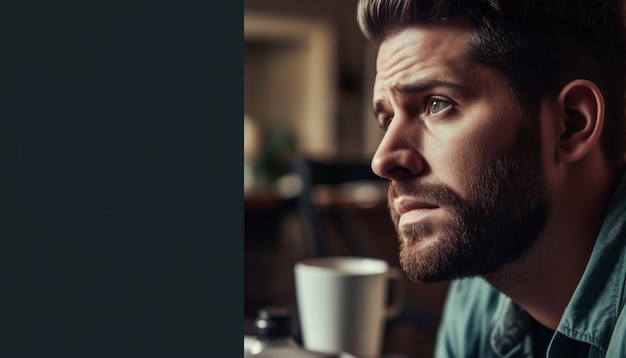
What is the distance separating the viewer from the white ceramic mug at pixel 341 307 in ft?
2.21

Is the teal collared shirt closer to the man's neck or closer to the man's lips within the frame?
the man's neck

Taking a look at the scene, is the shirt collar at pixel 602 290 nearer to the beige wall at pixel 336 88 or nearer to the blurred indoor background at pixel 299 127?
the blurred indoor background at pixel 299 127

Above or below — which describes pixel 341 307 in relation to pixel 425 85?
below

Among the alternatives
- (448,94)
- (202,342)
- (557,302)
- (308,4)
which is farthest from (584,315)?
(308,4)

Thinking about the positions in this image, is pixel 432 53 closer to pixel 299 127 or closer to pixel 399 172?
pixel 399 172

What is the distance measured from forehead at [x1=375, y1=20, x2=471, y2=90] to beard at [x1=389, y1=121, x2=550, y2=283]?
0.23ft

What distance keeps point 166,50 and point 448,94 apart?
0.74 feet

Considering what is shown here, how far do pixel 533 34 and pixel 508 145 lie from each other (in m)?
0.08

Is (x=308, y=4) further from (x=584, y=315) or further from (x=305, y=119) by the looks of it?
(x=584, y=315)

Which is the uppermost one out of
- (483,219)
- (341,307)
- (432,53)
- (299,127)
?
(299,127)

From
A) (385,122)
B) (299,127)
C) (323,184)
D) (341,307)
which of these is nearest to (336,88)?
(299,127)

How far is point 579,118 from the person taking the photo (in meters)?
0.49

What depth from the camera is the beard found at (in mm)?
474

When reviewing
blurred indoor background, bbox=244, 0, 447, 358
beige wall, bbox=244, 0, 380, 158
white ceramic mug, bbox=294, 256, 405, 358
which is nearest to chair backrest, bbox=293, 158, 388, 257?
blurred indoor background, bbox=244, 0, 447, 358
